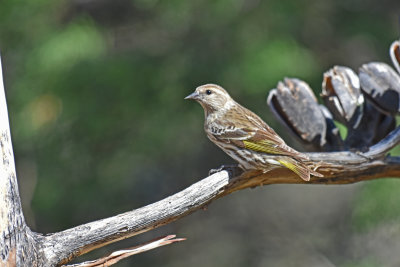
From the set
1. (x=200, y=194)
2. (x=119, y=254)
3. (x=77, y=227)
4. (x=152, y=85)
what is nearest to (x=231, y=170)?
(x=200, y=194)

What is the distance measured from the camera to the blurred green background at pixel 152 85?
16.9 feet

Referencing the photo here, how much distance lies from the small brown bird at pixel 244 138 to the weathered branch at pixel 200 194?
0.06 m

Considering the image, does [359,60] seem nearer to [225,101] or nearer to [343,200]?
[343,200]

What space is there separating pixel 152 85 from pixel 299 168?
235cm

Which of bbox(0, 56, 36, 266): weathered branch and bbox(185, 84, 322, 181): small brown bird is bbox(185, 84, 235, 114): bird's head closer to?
bbox(185, 84, 322, 181): small brown bird

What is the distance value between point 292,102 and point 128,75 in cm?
202

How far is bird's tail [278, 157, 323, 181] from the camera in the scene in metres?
3.09

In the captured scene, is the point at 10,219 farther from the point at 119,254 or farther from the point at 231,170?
the point at 231,170

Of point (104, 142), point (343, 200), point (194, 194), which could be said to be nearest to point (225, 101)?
point (194, 194)

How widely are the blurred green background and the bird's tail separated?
160 cm

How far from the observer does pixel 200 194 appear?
279cm

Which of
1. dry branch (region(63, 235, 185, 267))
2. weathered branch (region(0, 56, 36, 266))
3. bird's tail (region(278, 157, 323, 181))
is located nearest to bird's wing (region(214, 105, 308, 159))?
bird's tail (region(278, 157, 323, 181))

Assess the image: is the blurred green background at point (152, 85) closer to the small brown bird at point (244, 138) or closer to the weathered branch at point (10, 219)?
the small brown bird at point (244, 138)

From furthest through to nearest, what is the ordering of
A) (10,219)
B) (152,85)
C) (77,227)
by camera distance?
(152,85), (77,227), (10,219)
